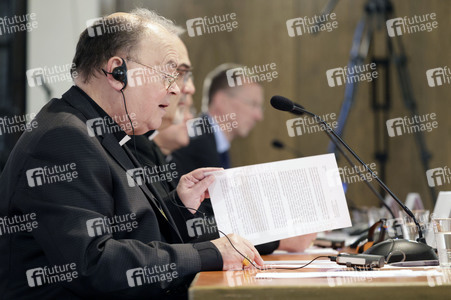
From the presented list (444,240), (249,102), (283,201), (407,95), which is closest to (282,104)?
(283,201)

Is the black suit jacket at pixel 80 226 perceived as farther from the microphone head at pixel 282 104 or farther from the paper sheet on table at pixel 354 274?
the microphone head at pixel 282 104

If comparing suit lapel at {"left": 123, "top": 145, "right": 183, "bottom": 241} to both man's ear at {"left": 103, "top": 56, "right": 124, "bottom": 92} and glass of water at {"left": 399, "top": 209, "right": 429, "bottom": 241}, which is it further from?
glass of water at {"left": 399, "top": 209, "right": 429, "bottom": 241}

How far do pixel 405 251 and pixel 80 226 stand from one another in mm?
817

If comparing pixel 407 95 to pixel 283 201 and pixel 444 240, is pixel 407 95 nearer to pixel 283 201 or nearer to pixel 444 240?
pixel 283 201

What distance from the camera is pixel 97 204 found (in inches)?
55.2

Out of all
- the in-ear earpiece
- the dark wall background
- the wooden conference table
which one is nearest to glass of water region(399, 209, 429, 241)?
the wooden conference table

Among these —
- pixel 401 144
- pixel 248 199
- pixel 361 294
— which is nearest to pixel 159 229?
pixel 248 199

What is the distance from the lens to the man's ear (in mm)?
1675

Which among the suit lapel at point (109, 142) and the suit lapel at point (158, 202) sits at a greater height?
the suit lapel at point (109, 142)

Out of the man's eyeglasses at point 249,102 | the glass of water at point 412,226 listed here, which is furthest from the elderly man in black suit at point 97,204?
the man's eyeglasses at point 249,102

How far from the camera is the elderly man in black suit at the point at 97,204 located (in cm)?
135

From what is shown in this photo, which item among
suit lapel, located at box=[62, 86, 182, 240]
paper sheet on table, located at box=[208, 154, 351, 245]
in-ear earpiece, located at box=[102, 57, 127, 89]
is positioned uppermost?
in-ear earpiece, located at box=[102, 57, 127, 89]

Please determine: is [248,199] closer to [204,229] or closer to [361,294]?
[204,229]

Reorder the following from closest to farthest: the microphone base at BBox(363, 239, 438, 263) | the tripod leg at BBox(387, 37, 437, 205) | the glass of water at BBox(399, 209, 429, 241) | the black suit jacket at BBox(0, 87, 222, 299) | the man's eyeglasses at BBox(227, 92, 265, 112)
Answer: the black suit jacket at BBox(0, 87, 222, 299) < the microphone base at BBox(363, 239, 438, 263) < the glass of water at BBox(399, 209, 429, 241) < the tripod leg at BBox(387, 37, 437, 205) < the man's eyeglasses at BBox(227, 92, 265, 112)
